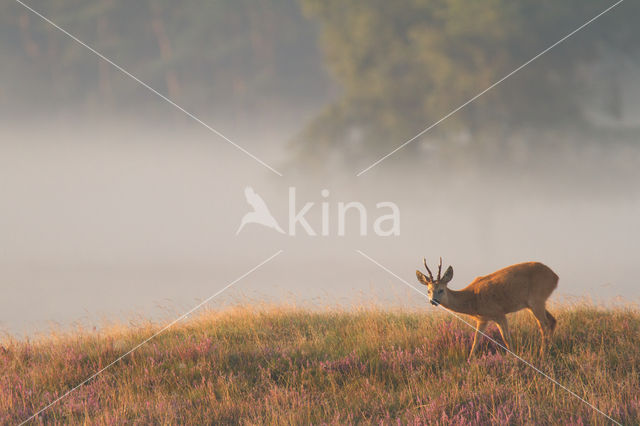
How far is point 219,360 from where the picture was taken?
9781 mm

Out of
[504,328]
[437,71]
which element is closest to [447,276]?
[504,328]

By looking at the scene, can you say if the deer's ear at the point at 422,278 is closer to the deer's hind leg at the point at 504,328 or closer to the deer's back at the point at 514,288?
the deer's back at the point at 514,288

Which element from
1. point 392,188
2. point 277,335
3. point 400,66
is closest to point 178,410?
point 277,335

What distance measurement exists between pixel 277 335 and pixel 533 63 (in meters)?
22.8

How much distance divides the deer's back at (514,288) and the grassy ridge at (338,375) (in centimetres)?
64

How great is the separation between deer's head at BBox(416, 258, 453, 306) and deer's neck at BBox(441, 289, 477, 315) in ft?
0.49

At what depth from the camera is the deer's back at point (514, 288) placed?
966 centimetres

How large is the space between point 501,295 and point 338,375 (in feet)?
8.90

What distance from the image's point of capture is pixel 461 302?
974cm

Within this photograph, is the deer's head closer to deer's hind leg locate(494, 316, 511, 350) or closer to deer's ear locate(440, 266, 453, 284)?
deer's ear locate(440, 266, 453, 284)

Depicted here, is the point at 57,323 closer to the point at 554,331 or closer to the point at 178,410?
the point at 178,410

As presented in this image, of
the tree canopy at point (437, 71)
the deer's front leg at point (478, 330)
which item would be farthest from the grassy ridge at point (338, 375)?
the tree canopy at point (437, 71)

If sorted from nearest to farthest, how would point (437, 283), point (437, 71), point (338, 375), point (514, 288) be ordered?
point (338, 375) → point (437, 283) → point (514, 288) → point (437, 71)

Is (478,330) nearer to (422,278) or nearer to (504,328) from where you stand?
(504,328)
